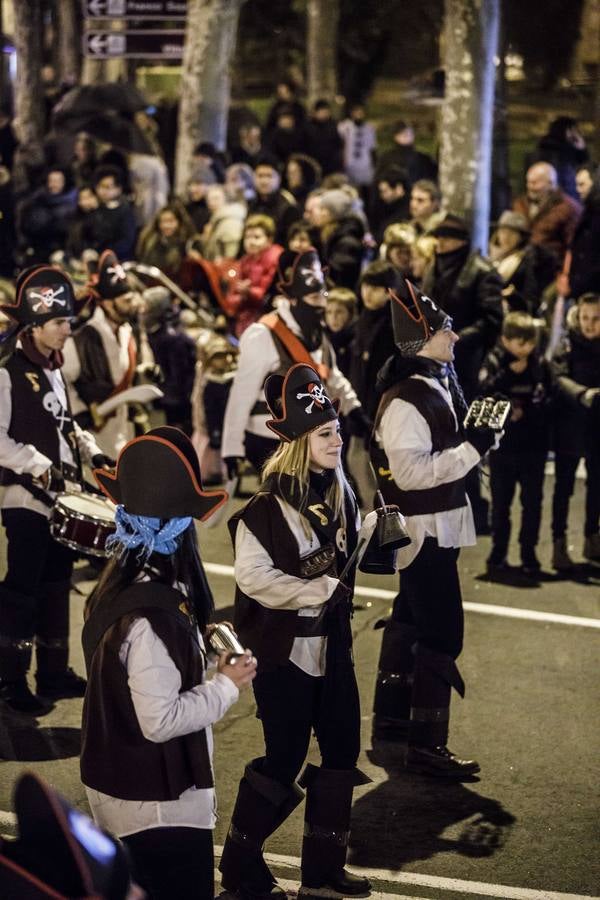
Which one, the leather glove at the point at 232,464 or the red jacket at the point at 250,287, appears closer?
the leather glove at the point at 232,464

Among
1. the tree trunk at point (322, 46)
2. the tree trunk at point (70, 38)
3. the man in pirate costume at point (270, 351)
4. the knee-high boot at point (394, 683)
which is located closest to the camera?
the knee-high boot at point (394, 683)

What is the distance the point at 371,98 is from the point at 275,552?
1255 inches

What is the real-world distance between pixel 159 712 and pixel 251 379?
182 inches

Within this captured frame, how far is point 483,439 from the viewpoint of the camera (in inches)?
274

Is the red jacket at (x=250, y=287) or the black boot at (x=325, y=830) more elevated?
the red jacket at (x=250, y=287)

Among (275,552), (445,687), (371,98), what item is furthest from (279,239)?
(371,98)

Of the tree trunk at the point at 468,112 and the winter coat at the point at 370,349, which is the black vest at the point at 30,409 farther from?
the tree trunk at the point at 468,112

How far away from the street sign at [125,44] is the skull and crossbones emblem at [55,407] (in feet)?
45.7

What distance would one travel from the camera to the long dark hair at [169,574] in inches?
179

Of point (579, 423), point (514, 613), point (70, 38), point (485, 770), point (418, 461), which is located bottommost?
point (514, 613)

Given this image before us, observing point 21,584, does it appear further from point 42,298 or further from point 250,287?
point 250,287

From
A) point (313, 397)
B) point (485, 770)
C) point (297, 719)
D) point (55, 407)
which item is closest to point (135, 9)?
point (55, 407)

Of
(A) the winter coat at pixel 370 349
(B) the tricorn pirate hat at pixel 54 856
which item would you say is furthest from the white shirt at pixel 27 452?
(B) the tricorn pirate hat at pixel 54 856

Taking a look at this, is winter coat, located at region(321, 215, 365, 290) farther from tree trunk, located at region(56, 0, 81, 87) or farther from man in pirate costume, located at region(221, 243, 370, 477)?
tree trunk, located at region(56, 0, 81, 87)
